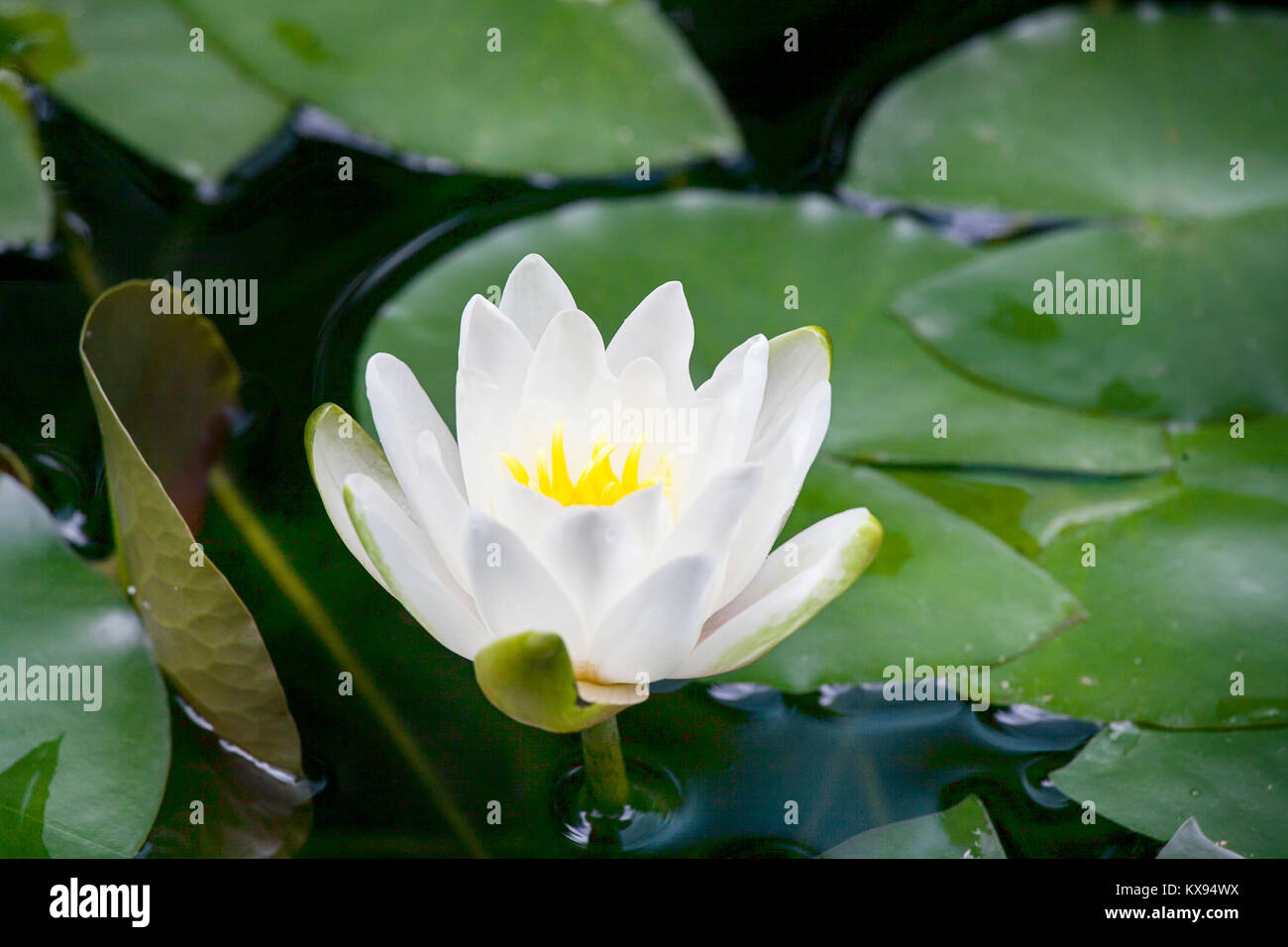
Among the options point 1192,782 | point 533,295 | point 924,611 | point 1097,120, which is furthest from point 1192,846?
point 1097,120

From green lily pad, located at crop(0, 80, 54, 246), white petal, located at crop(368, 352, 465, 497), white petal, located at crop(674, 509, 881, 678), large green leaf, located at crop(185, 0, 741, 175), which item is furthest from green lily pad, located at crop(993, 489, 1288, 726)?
green lily pad, located at crop(0, 80, 54, 246)

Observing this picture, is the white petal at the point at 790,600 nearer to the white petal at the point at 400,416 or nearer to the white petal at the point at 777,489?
the white petal at the point at 777,489

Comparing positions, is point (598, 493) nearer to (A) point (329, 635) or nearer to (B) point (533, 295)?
(B) point (533, 295)

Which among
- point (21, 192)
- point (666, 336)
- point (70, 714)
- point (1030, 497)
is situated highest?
point (21, 192)

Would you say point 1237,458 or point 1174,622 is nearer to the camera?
point 1174,622

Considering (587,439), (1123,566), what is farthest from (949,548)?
(587,439)
